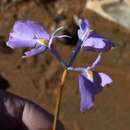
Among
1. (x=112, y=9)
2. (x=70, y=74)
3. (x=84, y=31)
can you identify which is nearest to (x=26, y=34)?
(x=84, y=31)

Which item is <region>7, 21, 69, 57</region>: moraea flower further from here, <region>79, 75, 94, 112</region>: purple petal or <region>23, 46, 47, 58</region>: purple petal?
<region>79, 75, 94, 112</region>: purple petal

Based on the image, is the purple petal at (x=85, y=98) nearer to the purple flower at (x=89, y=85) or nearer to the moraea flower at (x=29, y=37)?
the purple flower at (x=89, y=85)

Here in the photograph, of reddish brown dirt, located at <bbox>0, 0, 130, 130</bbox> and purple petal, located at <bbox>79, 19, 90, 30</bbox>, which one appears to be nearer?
purple petal, located at <bbox>79, 19, 90, 30</bbox>

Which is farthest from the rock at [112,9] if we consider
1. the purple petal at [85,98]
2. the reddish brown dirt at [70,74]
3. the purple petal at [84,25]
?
the purple petal at [85,98]

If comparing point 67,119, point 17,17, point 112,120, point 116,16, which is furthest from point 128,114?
point 17,17

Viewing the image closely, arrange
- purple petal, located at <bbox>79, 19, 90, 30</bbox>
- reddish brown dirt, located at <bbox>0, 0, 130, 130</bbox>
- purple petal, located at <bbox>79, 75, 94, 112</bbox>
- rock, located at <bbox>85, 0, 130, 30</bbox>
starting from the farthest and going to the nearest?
rock, located at <bbox>85, 0, 130, 30</bbox> < reddish brown dirt, located at <bbox>0, 0, 130, 130</bbox> < purple petal, located at <bbox>79, 19, 90, 30</bbox> < purple petal, located at <bbox>79, 75, 94, 112</bbox>

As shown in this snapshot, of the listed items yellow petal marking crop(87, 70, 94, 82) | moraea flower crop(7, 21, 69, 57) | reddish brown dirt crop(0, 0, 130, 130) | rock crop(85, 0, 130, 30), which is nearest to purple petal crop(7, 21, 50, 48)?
moraea flower crop(7, 21, 69, 57)
